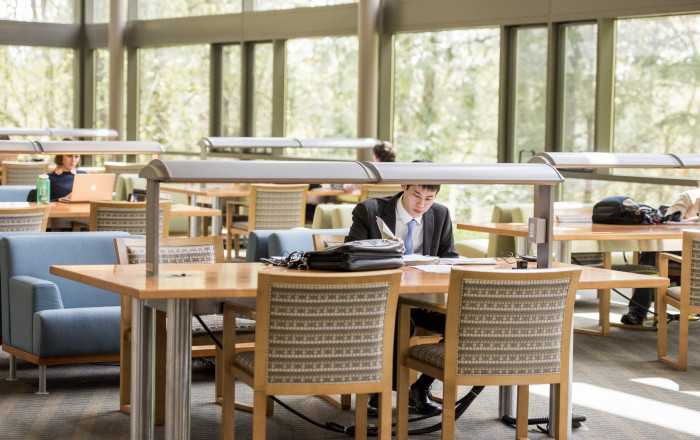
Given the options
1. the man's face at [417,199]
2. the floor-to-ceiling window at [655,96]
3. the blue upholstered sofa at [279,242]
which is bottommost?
the blue upholstered sofa at [279,242]

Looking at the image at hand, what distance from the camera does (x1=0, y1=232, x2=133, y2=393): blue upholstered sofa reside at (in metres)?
5.20

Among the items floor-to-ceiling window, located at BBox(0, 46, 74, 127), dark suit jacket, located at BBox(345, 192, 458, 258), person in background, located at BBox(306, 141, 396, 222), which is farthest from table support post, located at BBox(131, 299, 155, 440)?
floor-to-ceiling window, located at BBox(0, 46, 74, 127)

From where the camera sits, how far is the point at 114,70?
16.3 meters

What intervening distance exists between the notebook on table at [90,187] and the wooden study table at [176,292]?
392cm

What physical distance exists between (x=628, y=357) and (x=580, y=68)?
16.0ft

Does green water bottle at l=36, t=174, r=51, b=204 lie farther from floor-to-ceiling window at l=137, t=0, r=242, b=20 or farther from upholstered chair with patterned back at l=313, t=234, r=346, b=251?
floor-to-ceiling window at l=137, t=0, r=242, b=20

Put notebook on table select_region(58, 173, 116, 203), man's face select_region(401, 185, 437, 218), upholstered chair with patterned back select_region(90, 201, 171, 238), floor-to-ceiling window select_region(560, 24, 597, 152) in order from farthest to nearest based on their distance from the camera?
floor-to-ceiling window select_region(560, 24, 597, 152) < notebook on table select_region(58, 173, 116, 203) < upholstered chair with patterned back select_region(90, 201, 171, 238) < man's face select_region(401, 185, 437, 218)

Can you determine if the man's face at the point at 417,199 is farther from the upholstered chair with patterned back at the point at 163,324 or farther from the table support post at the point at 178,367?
the table support post at the point at 178,367

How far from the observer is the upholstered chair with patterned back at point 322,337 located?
358 cm

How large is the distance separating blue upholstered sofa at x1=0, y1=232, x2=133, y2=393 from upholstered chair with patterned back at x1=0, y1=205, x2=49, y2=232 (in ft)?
2.57

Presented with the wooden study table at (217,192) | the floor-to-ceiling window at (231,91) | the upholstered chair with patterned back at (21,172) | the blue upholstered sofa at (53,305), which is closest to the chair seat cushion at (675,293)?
the blue upholstered sofa at (53,305)

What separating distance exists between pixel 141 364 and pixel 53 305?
57.1 inches

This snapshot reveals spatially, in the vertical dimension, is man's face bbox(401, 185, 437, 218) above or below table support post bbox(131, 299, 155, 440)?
above

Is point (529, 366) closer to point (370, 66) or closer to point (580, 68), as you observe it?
point (580, 68)
